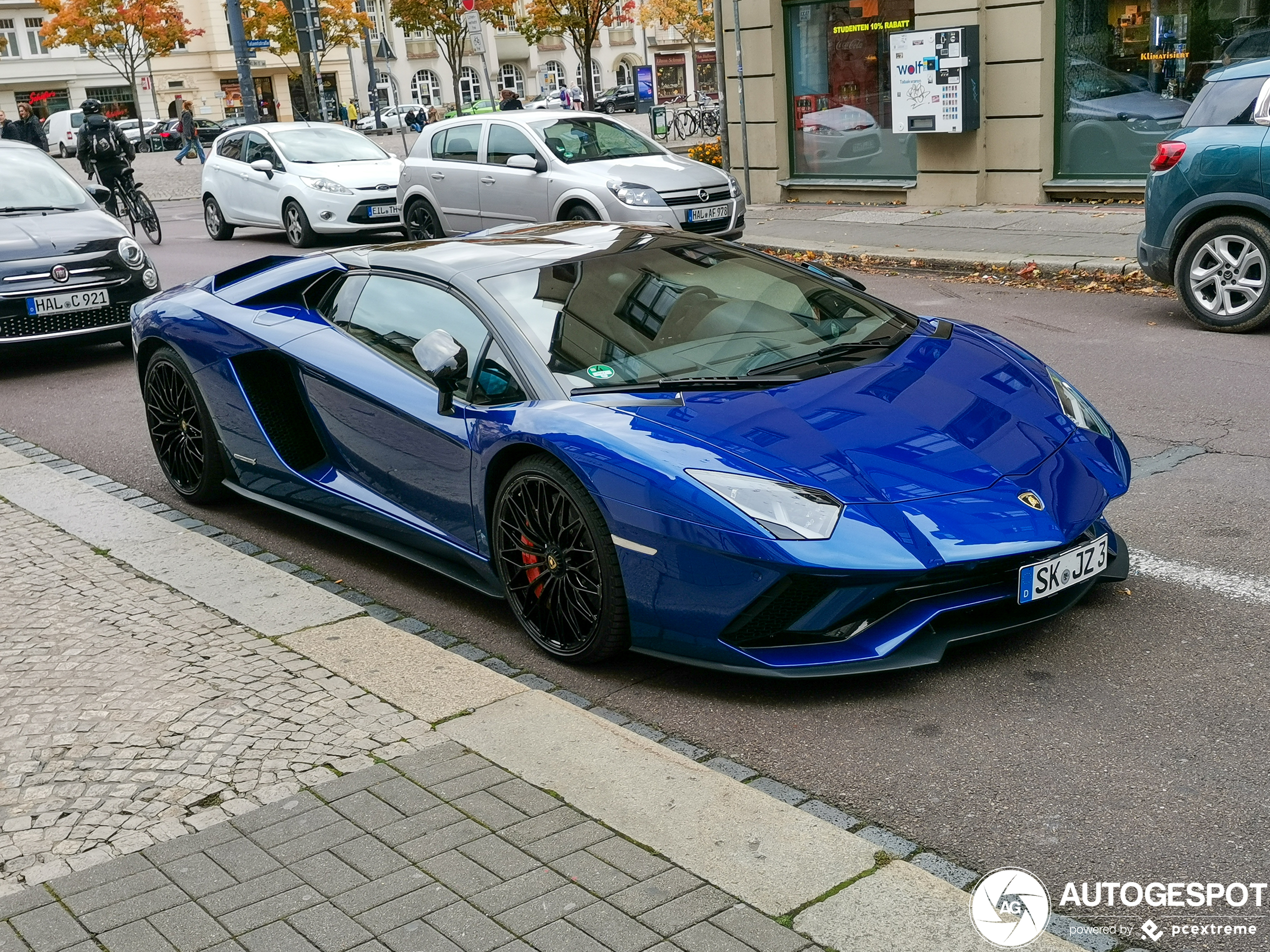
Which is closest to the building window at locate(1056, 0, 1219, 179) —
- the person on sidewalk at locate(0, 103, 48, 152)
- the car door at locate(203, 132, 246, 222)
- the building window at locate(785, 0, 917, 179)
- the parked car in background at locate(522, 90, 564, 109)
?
the building window at locate(785, 0, 917, 179)

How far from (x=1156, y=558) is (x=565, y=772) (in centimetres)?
254

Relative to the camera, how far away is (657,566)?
402cm

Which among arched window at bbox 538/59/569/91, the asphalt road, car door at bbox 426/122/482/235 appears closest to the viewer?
the asphalt road

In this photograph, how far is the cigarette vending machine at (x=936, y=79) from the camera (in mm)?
15508

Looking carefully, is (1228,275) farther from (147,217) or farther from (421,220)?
(147,217)

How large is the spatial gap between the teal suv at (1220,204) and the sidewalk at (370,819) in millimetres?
6416

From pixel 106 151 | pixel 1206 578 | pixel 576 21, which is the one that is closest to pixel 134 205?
pixel 106 151

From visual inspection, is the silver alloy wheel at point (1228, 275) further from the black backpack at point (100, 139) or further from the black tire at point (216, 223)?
the black backpack at point (100, 139)

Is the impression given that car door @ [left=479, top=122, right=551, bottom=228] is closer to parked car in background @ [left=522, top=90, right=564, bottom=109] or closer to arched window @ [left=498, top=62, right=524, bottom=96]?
parked car in background @ [left=522, top=90, right=564, bottom=109]

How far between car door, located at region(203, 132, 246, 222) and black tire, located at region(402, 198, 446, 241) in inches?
134

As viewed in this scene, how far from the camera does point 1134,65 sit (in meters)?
14.8

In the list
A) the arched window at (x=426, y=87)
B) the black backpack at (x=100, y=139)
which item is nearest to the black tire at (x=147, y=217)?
the black backpack at (x=100, y=139)

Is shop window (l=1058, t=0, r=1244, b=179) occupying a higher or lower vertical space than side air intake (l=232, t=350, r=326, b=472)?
higher

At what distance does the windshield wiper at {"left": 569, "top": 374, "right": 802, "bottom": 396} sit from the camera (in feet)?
14.6
